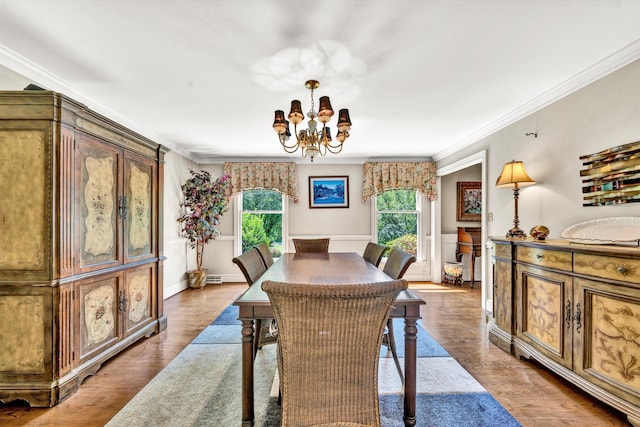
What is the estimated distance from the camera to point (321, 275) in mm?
2150

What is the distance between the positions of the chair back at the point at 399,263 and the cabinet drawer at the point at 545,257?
1042 mm

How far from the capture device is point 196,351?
2785 mm

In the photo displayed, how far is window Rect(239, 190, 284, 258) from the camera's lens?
5.93m

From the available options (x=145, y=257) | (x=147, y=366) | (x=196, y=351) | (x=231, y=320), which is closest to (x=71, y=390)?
(x=147, y=366)

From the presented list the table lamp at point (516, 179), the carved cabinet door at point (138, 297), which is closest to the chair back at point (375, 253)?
the table lamp at point (516, 179)

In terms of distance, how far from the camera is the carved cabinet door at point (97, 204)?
223cm

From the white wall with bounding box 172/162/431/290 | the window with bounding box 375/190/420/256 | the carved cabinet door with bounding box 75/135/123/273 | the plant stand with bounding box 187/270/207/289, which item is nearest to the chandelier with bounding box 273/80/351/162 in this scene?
the carved cabinet door with bounding box 75/135/123/273

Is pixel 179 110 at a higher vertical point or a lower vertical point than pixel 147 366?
higher

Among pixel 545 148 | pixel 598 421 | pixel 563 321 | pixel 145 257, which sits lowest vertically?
pixel 598 421

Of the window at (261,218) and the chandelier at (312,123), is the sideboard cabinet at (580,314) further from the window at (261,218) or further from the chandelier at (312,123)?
the window at (261,218)

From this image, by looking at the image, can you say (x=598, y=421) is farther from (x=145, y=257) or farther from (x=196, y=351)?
(x=145, y=257)

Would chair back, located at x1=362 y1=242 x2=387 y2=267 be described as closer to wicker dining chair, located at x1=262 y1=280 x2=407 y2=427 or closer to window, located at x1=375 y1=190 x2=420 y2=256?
wicker dining chair, located at x1=262 y1=280 x2=407 y2=427

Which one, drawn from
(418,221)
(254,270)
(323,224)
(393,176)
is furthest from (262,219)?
(254,270)

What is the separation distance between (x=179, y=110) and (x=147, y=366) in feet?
8.15
